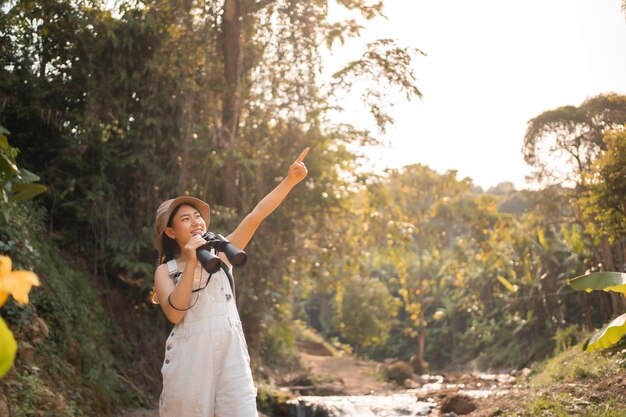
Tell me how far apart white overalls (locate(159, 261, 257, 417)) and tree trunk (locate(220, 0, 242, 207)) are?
6.88m

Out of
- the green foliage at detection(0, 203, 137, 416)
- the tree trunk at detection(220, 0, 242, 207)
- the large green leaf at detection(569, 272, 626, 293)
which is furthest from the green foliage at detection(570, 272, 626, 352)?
the tree trunk at detection(220, 0, 242, 207)

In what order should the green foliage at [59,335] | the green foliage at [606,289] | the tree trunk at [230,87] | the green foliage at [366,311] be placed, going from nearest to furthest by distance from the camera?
the green foliage at [606,289] → the green foliage at [59,335] → the tree trunk at [230,87] → the green foliage at [366,311]

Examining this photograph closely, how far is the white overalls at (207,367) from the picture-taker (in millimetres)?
2699

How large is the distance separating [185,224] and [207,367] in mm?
672

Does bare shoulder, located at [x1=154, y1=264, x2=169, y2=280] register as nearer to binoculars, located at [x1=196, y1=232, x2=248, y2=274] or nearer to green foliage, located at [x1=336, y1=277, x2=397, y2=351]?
binoculars, located at [x1=196, y1=232, x2=248, y2=274]

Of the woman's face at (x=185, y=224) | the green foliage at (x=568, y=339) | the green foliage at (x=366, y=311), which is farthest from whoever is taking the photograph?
the green foliage at (x=366, y=311)

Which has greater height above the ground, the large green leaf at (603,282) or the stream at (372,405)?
the large green leaf at (603,282)

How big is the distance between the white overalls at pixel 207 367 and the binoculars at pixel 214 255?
0.70 feet

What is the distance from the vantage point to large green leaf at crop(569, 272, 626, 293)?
4.93 m

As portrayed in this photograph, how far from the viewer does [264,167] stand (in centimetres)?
1039

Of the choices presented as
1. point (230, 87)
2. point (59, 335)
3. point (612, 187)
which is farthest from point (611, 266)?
point (59, 335)

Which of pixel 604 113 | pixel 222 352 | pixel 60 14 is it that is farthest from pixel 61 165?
pixel 604 113

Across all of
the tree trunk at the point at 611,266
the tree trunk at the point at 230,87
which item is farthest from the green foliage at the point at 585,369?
the tree trunk at the point at 230,87

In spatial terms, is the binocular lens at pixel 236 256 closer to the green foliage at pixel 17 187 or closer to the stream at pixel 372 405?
the green foliage at pixel 17 187
